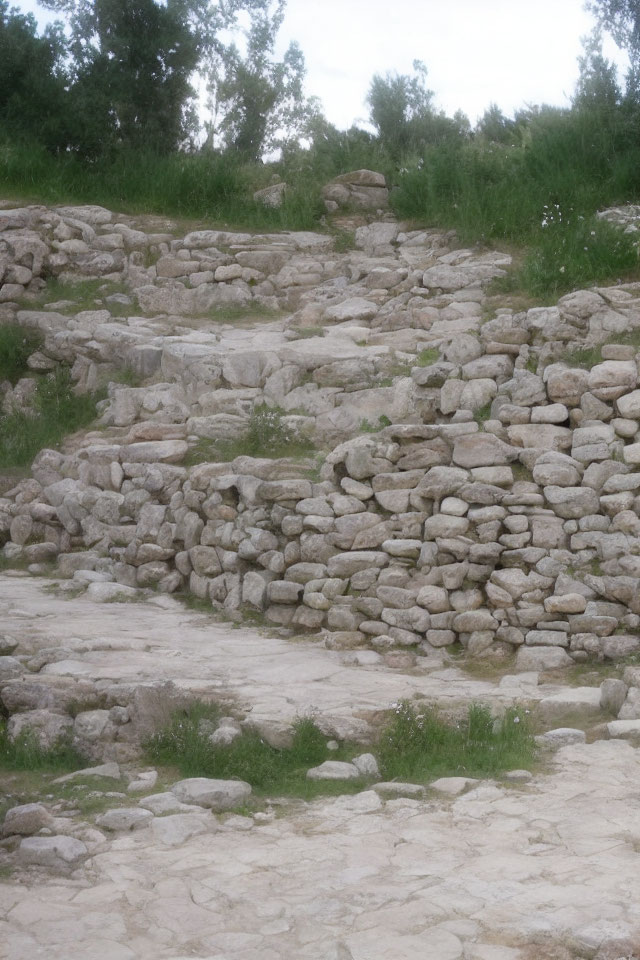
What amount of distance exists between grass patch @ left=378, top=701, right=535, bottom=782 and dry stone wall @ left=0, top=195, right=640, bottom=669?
128 cm

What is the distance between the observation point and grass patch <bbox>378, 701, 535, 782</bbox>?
15.1 feet

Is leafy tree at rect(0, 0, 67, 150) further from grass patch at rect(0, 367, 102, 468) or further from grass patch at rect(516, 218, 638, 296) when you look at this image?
grass patch at rect(516, 218, 638, 296)

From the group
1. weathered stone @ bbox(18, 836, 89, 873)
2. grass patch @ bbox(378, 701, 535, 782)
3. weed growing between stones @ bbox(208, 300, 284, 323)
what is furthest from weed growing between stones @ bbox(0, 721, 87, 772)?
weed growing between stones @ bbox(208, 300, 284, 323)

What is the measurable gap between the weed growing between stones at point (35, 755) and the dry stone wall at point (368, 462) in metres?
2.23

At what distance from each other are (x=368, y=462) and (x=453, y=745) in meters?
2.82

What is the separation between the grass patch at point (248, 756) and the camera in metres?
4.47

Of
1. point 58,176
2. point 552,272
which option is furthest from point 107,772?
point 58,176

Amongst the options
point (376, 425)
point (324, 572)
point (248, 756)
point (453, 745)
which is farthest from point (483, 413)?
point (248, 756)

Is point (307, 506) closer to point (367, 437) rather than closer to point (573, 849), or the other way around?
point (367, 437)

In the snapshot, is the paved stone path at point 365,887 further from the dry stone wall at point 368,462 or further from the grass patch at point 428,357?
the grass patch at point 428,357

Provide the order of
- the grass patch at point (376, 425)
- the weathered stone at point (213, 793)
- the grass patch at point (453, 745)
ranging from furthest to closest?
the grass patch at point (376, 425), the grass patch at point (453, 745), the weathered stone at point (213, 793)

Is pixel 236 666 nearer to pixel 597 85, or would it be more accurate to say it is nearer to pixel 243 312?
pixel 243 312

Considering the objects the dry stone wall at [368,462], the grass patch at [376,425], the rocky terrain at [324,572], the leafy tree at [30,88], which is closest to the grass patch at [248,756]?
the rocky terrain at [324,572]

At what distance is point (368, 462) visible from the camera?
7238 mm
